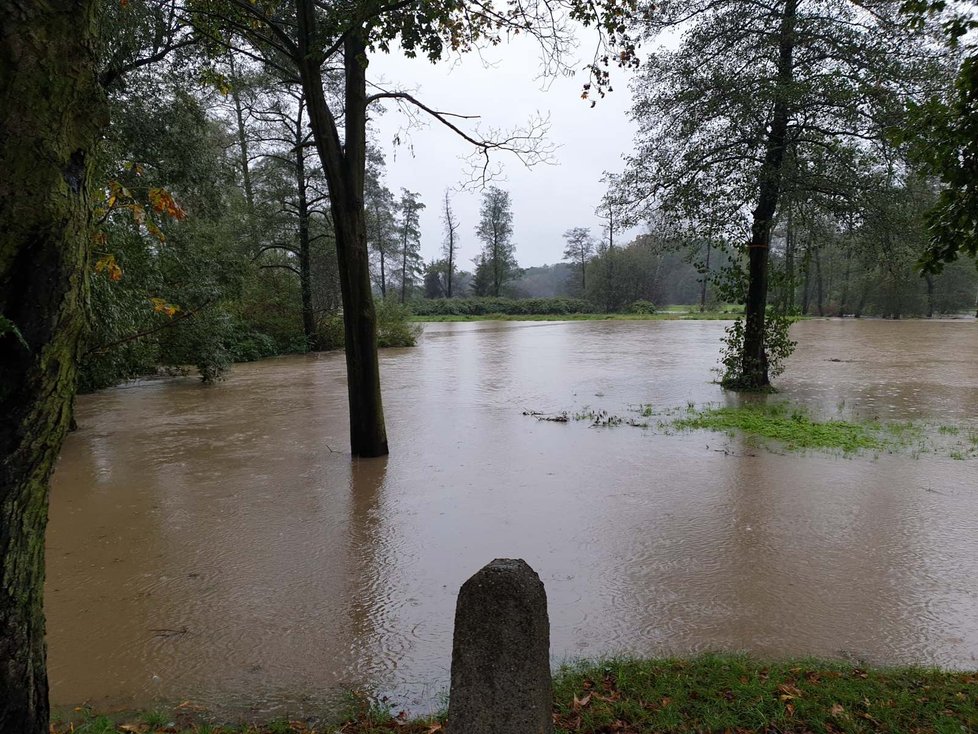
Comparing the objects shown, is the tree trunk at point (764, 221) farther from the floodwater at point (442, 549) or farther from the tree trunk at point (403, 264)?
the tree trunk at point (403, 264)

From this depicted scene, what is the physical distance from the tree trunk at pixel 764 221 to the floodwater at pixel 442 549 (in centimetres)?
224

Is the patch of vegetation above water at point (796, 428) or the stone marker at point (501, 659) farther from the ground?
the stone marker at point (501, 659)

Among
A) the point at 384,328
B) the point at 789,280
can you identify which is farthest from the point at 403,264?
the point at 789,280

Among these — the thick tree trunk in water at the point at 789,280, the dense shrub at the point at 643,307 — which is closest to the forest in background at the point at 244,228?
the thick tree trunk in water at the point at 789,280

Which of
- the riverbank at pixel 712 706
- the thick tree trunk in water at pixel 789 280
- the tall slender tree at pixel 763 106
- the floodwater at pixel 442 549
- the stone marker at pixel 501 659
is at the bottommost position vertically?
the floodwater at pixel 442 549

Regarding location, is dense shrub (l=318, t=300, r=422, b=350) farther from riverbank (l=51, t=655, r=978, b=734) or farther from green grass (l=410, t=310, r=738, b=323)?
green grass (l=410, t=310, r=738, b=323)

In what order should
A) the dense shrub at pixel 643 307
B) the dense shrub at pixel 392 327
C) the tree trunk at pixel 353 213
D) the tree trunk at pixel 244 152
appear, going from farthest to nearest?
the dense shrub at pixel 643 307
the dense shrub at pixel 392 327
the tree trunk at pixel 244 152
the tree trunk at pixel 353 213

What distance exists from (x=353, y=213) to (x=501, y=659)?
22.6 feet

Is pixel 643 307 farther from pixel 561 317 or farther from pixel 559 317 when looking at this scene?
pixel 559 317

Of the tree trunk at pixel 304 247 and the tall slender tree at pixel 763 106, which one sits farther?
the tree trunk at pixel 304 247

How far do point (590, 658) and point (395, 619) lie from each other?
1342mm

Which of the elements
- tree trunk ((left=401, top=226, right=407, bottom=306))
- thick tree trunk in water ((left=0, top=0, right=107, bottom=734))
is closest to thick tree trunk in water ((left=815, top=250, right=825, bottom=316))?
tree trunk ((left=401, top=226, right=407, bottom=306))

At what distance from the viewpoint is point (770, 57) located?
11844 millimetres

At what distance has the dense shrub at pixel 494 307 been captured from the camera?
61.5 metres
